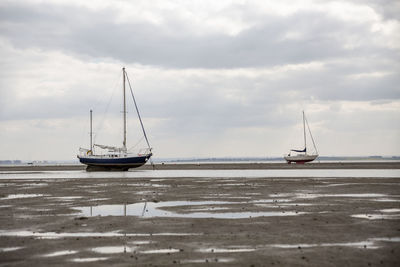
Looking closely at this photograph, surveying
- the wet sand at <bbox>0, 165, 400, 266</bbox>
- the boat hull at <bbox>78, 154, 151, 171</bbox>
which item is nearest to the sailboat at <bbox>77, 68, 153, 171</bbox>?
the boat hull at <bbox>78, 154, 151, 171</bbox>

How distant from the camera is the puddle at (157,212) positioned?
18766mm

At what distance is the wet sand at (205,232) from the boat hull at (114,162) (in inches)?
2277

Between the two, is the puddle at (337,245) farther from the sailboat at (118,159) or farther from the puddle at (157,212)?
the sailboat at (118,159)

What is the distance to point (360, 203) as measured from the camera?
22.5 meters

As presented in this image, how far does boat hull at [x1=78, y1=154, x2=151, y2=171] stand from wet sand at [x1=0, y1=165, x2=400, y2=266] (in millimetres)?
57846

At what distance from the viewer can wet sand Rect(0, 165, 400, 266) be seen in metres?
11.0

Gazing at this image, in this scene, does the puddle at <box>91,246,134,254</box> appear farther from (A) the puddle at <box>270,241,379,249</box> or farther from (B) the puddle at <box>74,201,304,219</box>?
(B) the puddle at <box>74,201,304,219</box>

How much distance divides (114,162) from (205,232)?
230ft

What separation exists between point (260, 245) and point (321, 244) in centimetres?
170

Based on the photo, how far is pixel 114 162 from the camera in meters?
83.0

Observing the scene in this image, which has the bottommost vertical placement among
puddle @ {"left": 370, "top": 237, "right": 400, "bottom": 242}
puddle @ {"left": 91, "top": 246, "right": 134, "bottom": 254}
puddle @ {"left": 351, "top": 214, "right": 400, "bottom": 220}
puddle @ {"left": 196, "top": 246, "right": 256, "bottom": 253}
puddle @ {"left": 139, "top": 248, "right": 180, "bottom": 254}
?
puddle @ {"left": 351, "top": 214, "right": 400, "bottom": 220}

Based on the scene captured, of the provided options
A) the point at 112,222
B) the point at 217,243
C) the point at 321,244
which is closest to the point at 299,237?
the point at 321,244

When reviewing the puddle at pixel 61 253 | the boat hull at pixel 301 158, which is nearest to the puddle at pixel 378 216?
the puddle at pixel 61 253

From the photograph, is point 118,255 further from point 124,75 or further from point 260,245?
point 124,75
